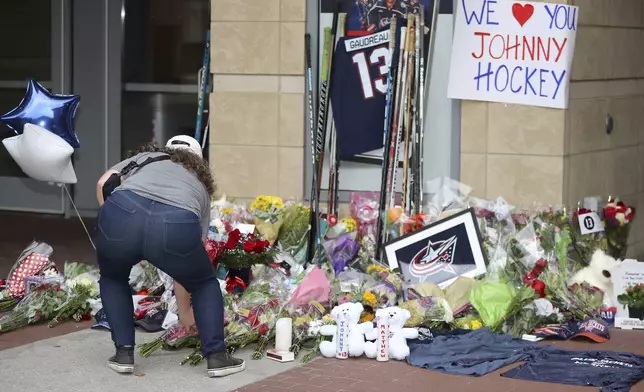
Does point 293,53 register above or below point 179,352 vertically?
above

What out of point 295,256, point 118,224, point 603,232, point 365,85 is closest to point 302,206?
point 295,256

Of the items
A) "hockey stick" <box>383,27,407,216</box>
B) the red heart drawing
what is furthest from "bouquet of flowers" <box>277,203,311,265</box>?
the red heart drawing

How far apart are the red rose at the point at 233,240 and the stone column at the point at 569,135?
6.27 feet

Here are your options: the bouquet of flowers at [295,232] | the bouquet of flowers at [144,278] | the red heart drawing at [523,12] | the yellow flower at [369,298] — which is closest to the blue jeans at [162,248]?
the yellow flower at [369,298]

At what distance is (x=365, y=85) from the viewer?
928cm

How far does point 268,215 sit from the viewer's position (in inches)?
360

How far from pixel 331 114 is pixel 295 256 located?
1.20m

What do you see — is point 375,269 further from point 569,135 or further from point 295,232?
point 569,135

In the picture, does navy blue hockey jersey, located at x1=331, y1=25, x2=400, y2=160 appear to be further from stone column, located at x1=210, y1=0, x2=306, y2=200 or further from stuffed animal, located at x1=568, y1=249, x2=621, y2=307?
stuffed animal, located at x1=568, y1=249, x2=621, y2=307

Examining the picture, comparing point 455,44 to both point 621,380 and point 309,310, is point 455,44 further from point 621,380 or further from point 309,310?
point 621,380

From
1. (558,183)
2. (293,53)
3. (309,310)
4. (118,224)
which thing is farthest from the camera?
(293,53)

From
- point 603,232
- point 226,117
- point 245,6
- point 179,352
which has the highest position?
point 245,6

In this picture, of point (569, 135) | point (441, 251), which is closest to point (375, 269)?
point (441, 251)

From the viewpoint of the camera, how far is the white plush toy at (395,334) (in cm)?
714
